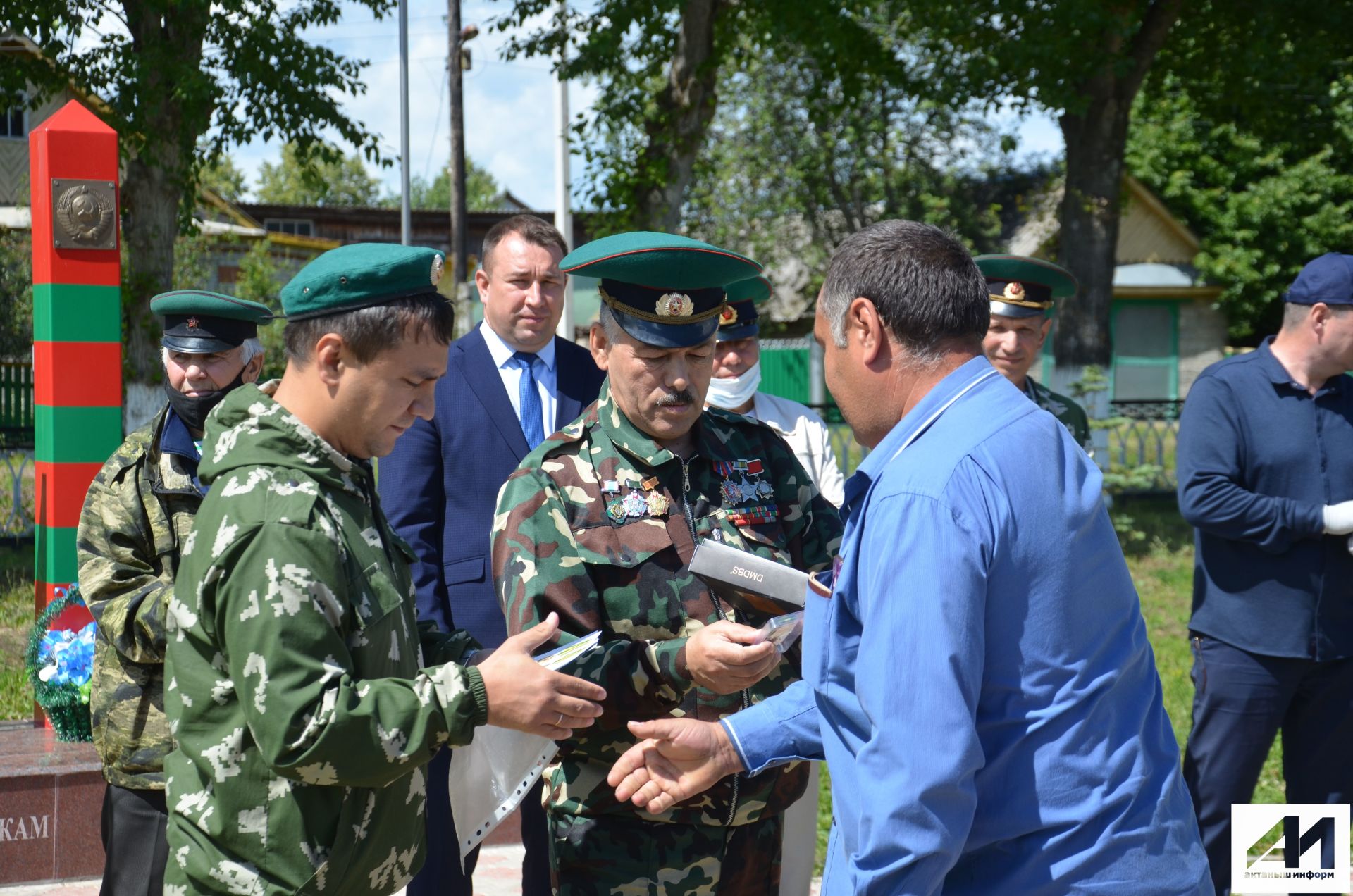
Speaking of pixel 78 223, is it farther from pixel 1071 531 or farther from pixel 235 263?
pixel 235 263

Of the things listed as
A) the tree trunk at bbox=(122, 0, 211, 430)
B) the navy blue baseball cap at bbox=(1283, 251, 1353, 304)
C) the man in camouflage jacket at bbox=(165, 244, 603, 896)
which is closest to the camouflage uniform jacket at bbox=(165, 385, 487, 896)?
the man in camouflage jacket at bbox=(165, 244, 603, 896)

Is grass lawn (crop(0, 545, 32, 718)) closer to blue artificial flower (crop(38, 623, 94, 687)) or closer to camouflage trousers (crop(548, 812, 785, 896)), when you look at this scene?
blue artificial flower (crop(38, 623, 94, 687))

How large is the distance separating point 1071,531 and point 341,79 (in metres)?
9.63

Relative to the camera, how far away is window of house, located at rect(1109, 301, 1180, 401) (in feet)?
89.8

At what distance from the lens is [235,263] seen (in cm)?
2641

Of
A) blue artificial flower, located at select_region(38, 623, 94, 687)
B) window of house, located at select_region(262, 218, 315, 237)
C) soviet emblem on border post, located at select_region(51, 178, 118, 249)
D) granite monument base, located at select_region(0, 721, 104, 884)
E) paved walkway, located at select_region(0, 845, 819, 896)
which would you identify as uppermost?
window of house, located at select_region(262, 218, 315, 237)

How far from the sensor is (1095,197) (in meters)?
13.3

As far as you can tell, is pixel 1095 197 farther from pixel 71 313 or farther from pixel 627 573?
pixel 627 573

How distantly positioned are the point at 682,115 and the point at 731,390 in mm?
6249

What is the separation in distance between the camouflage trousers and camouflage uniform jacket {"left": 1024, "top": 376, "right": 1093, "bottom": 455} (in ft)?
8.36

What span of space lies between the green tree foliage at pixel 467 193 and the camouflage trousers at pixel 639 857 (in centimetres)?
4888

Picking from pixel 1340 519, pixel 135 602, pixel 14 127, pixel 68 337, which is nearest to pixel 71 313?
pixel 68 337

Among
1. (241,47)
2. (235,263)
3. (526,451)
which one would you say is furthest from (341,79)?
(235,263)

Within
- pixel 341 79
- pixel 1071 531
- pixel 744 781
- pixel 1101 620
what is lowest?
pixel 744 781
